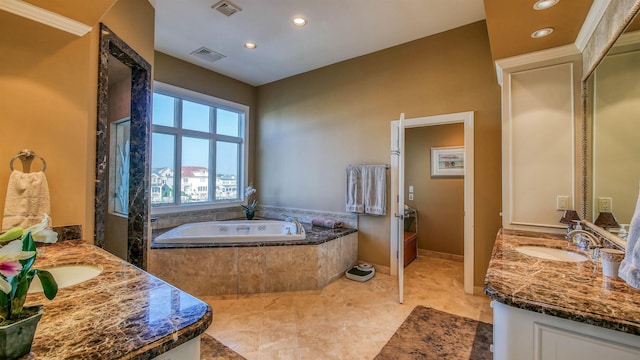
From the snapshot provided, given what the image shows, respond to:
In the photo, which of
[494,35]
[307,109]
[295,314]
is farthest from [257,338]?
[307,109]

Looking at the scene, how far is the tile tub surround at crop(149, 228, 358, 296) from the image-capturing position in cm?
280

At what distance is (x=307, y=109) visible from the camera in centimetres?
432

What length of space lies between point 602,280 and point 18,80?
309 cm

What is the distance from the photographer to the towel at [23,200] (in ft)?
4.72

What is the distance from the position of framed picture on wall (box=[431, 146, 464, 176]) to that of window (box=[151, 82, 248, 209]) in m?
3.31

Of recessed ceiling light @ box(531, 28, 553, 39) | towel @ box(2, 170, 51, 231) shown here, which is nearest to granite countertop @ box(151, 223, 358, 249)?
towel @ box(2, 170, 51, 231)

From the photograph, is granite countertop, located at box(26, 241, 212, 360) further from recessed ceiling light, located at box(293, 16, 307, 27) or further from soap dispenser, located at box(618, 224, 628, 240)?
recessed ceiling light, located at box(293, 16, 307, 27)

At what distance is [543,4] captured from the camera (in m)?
1.60

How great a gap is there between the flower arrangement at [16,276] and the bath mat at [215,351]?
1.57 meters

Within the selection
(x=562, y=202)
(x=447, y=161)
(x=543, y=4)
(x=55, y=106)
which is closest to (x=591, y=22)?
(x=543, y=4)

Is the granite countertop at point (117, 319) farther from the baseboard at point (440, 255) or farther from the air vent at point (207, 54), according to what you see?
the baseboard at point (440, 255)

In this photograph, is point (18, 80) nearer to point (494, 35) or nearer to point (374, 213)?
point (494, 35)

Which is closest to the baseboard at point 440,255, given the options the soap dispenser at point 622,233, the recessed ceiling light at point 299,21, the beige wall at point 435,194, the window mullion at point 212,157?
the beige wall at point 435,194

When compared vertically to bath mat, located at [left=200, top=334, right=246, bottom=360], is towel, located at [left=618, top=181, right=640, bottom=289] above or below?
above
